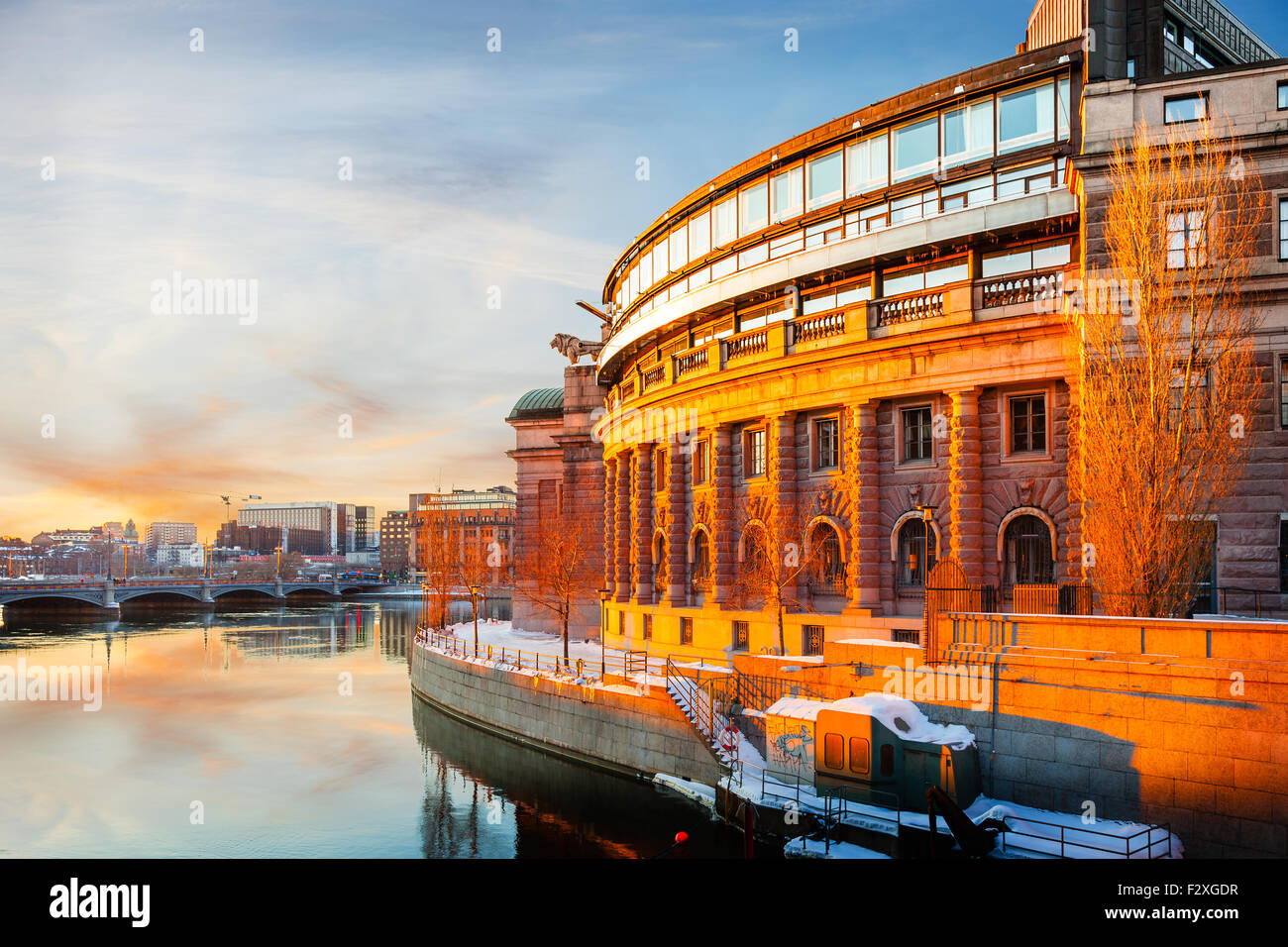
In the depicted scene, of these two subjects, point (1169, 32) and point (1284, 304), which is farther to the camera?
point (1169, 32)

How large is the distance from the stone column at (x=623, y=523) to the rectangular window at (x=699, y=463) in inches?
339

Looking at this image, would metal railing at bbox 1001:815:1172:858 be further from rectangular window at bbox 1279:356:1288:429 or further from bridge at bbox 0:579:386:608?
bridge at bbox 0:579:386:608

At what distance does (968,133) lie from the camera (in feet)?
121

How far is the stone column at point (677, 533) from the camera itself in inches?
1802

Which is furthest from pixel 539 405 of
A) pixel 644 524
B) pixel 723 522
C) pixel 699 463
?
pixel 723 522

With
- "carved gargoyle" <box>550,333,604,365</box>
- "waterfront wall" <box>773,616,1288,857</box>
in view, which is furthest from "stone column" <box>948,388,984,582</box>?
"carved gargoyle" <box>550,333,604,365</box>

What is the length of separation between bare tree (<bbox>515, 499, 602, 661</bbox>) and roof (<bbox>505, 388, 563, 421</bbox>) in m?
7.62

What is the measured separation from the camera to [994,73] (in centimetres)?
3575
